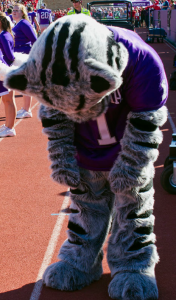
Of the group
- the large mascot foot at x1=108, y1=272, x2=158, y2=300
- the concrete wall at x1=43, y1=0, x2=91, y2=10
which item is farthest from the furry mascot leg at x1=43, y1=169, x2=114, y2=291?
the concrete wall at x1=43, y1=0, x2=91, y2=10

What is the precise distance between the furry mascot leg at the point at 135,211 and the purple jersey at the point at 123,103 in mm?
93

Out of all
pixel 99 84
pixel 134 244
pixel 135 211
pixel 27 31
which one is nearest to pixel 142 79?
pixel 99 84

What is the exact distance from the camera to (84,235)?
2734 mm

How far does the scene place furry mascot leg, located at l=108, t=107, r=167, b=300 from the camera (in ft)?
7.62

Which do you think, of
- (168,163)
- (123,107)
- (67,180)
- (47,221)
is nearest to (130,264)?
(67,180)

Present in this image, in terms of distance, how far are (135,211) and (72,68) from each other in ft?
3.26

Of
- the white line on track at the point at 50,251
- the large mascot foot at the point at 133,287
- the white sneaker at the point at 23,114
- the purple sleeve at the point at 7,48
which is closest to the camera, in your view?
the large mascot foot at the point at 133,287

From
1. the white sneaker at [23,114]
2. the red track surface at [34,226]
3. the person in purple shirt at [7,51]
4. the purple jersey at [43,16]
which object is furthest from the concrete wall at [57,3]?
the red track surface at [34,226]

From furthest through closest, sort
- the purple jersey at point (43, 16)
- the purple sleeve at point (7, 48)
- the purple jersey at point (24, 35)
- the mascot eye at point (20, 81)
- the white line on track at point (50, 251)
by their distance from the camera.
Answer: the purple jersey at point (43, 16)
the purple jersey at point (24, 35)
the purple sleeve at point (7, 48)
the white line on track at point (50, 251)
the mascot eye at point (20, 81)

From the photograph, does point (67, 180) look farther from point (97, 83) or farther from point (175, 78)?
point (175, 78)

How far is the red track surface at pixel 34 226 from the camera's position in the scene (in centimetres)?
280

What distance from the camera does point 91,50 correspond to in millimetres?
2061

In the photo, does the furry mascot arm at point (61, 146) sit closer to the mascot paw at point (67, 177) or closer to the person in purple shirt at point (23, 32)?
the mascot paw at point (67, 177)

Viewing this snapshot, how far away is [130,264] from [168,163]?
6.74ft
